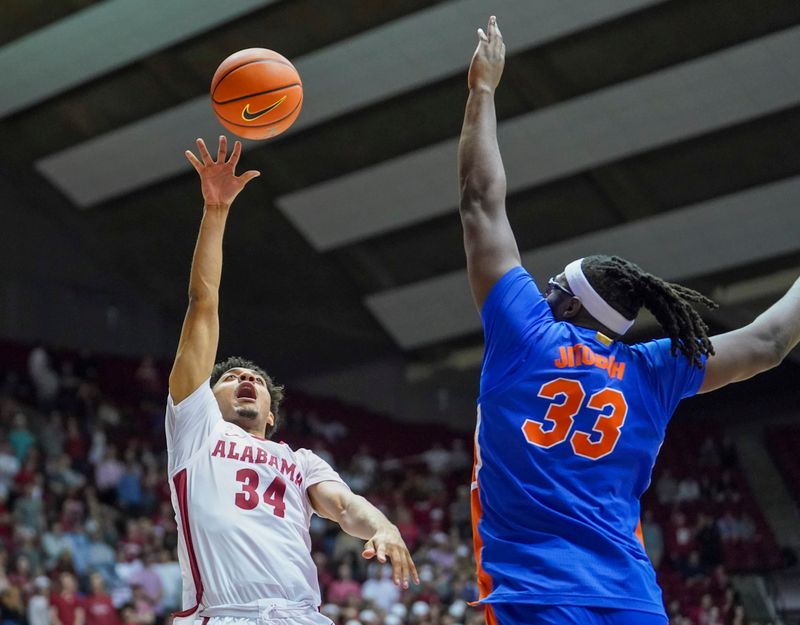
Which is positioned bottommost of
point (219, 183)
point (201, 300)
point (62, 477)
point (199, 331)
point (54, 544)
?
point (199, 331)

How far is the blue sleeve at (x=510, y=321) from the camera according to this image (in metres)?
3.22

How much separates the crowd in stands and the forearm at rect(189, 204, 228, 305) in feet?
27.1

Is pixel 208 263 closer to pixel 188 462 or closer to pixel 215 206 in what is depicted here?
pixel 215 206

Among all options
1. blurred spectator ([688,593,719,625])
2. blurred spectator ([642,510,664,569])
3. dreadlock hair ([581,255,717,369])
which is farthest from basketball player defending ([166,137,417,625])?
blurred spectator ([642,510,664,569])

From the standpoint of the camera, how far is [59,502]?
15.1 m

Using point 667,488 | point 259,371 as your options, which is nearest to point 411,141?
point 667,488

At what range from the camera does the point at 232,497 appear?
4.29m

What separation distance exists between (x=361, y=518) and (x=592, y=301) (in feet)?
4.33

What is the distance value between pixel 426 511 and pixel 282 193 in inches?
234

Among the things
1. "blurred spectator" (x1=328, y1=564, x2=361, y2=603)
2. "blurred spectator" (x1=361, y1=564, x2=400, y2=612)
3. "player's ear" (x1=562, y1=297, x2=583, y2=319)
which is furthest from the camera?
"blurred spectator" (x1=361, y1=564, x2=400, y2=612)

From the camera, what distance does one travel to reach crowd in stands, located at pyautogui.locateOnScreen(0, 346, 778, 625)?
43.2 ft

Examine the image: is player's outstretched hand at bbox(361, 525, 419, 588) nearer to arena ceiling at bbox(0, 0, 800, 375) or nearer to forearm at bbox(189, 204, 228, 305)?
forearm at bbox(189, 204, 228, 305)

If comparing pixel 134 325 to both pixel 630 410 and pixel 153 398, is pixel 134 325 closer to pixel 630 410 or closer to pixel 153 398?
pixel 153 398

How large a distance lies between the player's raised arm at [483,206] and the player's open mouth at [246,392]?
1601mm
